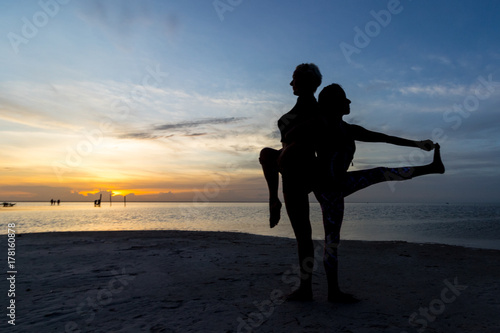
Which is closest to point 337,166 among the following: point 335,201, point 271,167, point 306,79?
point 335,201

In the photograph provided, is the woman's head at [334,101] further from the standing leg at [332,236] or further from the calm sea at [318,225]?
the calm sea at [318,225]

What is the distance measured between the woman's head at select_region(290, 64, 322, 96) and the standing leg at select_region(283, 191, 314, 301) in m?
1.28

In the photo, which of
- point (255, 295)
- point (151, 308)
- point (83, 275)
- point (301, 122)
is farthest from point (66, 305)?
point (301, 122)

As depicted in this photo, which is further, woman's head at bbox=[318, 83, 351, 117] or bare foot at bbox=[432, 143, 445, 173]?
woman's head at bbox=[318, 83, 351, 117]

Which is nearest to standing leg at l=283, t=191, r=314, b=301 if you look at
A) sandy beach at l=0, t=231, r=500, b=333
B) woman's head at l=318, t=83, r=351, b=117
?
sandy beach at l=0, t=231, r=500, b=333

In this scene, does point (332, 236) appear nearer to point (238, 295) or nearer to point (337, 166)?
point (337, 166)

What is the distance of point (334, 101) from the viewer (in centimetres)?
377

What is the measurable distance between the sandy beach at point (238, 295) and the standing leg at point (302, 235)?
0.16 metres

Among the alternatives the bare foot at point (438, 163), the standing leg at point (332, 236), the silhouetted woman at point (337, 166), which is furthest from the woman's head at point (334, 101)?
the bare foot at point (438, 163)

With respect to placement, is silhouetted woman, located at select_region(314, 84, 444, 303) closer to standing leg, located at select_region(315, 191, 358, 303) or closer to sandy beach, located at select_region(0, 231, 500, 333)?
standing leg, located at select_region(315, 191, 358, 303)

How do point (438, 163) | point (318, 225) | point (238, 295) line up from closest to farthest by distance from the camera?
point (438, 163)
point (238, 295)
point (318, 225)

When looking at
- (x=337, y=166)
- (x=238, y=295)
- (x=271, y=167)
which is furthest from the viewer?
(x=238, y=295)

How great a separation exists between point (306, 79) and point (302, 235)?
193cm

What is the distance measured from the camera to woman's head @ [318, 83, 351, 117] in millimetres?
3762
